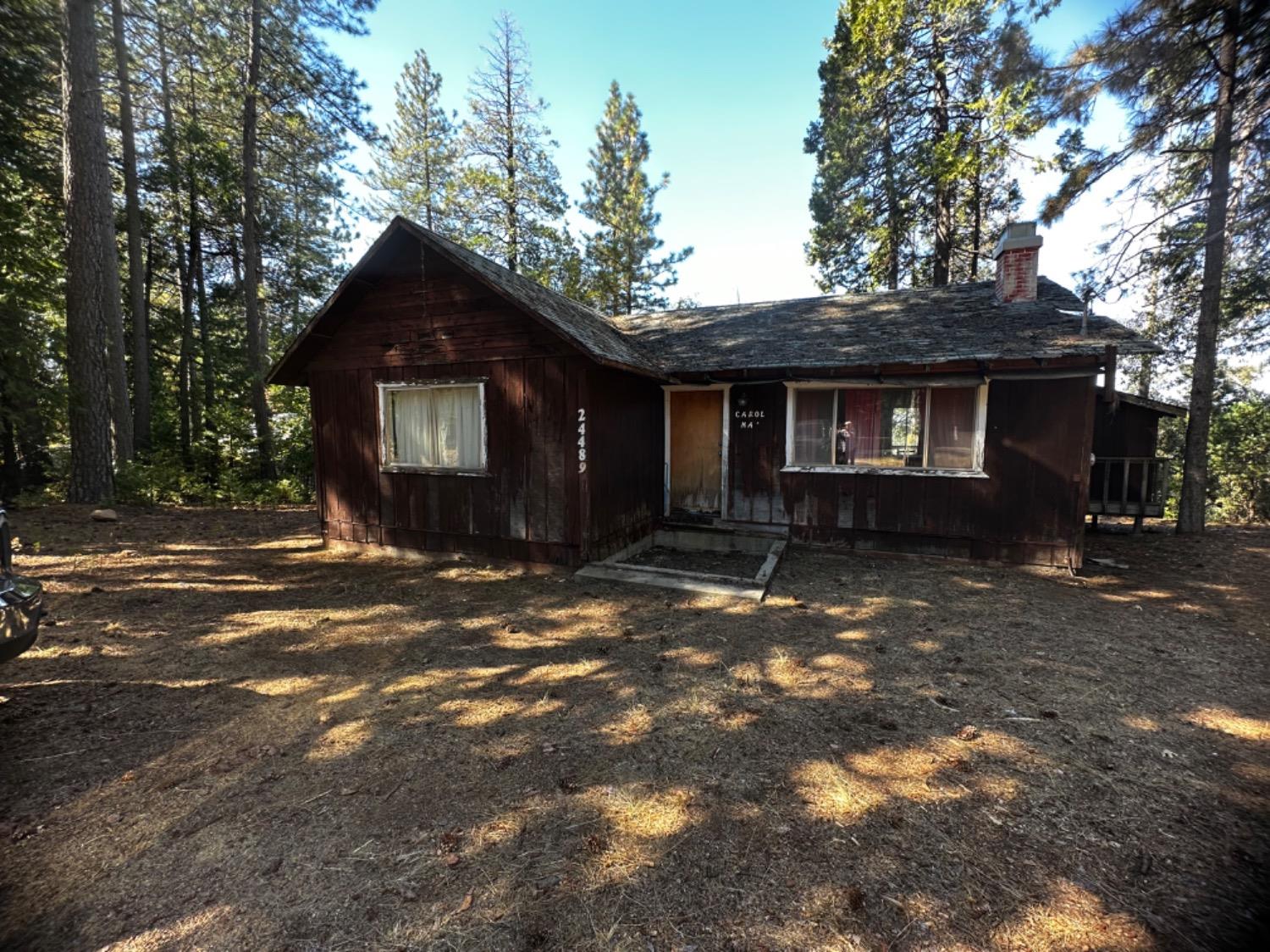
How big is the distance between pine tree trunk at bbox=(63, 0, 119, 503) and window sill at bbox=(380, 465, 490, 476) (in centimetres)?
656

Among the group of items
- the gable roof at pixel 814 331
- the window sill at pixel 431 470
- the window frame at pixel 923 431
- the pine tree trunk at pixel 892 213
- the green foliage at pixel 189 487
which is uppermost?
the pine tree trunk at pixel 892 213

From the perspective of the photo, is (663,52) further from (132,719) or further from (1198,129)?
(132,719)

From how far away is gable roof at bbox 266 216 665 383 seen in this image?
703 cm

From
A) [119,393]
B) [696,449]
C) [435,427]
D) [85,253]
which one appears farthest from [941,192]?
[119,393]

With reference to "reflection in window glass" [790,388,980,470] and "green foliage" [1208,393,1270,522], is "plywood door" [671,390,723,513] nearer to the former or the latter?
"reflection in window glass" [790,388,980,470]

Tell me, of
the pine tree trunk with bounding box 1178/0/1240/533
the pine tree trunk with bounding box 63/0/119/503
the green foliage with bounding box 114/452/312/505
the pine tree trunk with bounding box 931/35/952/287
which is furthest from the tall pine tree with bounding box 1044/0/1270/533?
the green foliage with bounding box 114/452/312/505

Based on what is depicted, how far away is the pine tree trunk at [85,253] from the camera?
9.53m

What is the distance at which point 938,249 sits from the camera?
1758 centimetres

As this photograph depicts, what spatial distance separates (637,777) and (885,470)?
6.74 metres

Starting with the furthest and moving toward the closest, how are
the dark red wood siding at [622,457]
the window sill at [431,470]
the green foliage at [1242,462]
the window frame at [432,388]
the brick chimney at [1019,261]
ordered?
the green foliage at [1242,462]
the brick chimney at [1019,261]
the window sill at [431,470]
the window frame at [432,388]
the dark red wood siding at [622,457]

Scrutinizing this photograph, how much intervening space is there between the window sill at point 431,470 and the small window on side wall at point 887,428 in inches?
199

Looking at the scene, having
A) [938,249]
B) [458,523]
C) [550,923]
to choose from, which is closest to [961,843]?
[550,923]

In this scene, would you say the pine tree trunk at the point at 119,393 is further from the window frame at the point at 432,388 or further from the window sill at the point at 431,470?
the window sill at the point at 431,470

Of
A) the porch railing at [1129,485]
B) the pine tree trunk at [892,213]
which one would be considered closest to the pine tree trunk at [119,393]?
the pine tree trunk at [892,213]
